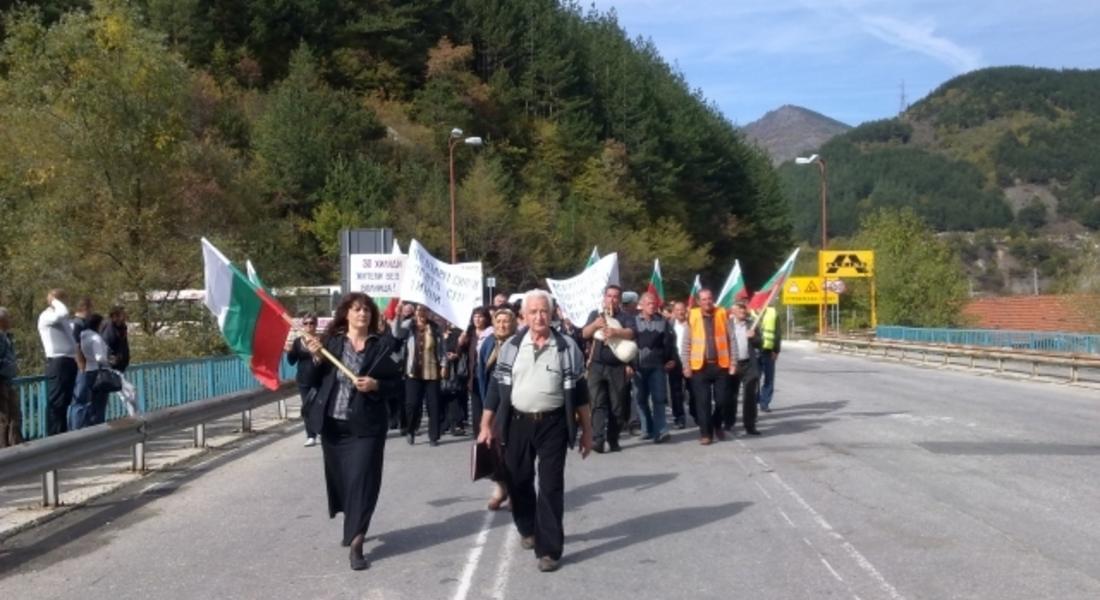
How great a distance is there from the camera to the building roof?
138ft

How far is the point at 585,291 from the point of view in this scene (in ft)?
52.5

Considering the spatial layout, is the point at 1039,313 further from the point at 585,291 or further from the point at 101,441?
the point at 101,441

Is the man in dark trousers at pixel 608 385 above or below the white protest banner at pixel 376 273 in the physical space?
below

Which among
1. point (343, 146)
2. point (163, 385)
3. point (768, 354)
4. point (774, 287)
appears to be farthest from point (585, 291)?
point (343, 146)

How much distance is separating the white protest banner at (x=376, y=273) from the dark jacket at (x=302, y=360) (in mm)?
12890

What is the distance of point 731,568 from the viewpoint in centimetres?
787

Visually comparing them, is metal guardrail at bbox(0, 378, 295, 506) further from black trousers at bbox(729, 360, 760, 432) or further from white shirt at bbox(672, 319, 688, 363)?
black trousers at bbox(729, 360, 760, 432)

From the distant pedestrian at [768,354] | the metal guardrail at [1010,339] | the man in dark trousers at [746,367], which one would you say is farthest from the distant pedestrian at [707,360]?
the metal guardrail at [1010,339]

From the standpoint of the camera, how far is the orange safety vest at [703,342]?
14.6 metres

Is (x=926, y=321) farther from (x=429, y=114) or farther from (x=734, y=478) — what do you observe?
(x=734, y=478)

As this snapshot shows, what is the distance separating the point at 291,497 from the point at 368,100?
210 ft

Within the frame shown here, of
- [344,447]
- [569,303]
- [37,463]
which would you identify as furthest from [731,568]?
[569,303]

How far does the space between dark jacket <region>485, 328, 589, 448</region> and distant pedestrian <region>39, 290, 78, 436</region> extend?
7.23 m

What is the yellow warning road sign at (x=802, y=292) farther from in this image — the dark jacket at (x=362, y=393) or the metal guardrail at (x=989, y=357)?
the dark jacket at (x=362, y=393)
